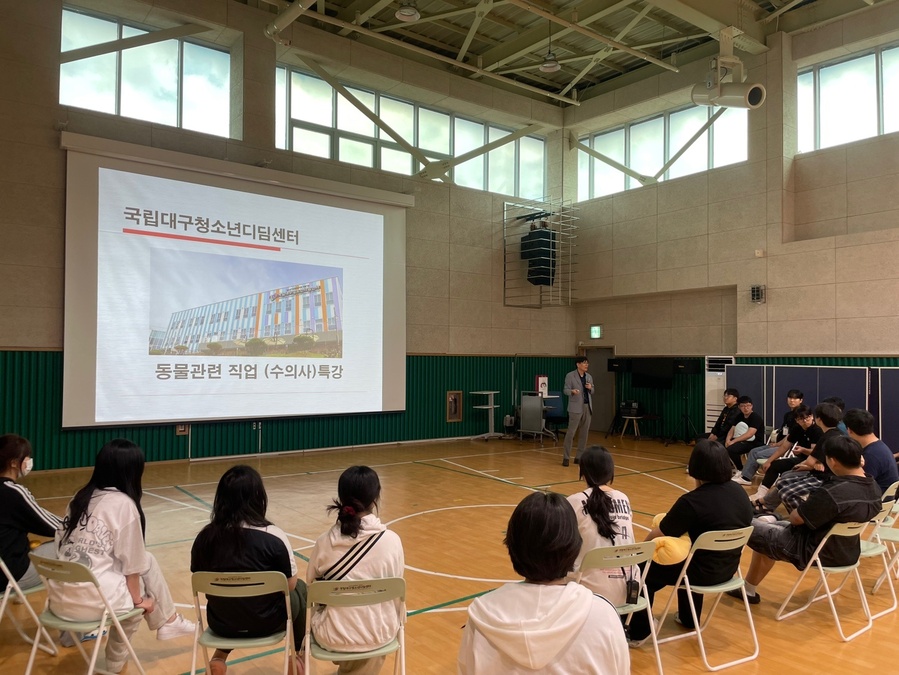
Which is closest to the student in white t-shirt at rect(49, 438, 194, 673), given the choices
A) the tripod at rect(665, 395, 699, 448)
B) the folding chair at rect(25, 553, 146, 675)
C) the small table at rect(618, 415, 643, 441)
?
the folding chair at rect(25, 553, 146, 675)

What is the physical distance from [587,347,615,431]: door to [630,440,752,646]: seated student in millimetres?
11043

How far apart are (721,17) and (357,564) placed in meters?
10.5

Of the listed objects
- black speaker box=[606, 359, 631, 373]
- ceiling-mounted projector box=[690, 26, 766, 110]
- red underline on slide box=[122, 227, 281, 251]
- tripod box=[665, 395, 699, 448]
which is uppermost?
ceiling-mounted projector box=[690, 26, 766, 110]

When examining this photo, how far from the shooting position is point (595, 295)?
1430 cm

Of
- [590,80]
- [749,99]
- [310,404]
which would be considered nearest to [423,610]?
[310,404]

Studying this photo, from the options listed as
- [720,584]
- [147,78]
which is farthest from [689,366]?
[147,78]

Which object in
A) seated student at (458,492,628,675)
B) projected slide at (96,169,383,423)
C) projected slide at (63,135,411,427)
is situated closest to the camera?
seated student at (458,492,628,675)

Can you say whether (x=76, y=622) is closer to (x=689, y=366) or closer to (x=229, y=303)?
(x=229, y=303)

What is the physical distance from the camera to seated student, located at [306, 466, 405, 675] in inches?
103

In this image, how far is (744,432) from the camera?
28.3 feet

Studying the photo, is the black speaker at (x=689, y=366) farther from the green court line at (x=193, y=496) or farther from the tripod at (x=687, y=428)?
the green court line at (x=193, y=496)

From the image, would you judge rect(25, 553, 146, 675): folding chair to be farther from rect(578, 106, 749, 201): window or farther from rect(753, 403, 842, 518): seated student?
rect(578, 106, 749, 201): window

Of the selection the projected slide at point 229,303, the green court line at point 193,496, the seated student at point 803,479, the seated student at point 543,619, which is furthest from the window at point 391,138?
the seated student at point 543,619

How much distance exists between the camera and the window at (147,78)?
932cm
